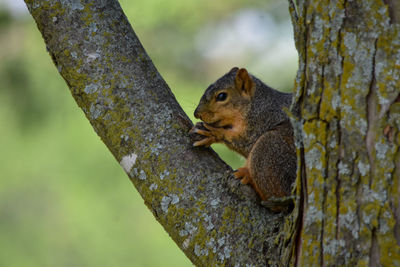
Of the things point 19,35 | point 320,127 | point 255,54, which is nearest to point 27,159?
point 19,35

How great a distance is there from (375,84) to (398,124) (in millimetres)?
134

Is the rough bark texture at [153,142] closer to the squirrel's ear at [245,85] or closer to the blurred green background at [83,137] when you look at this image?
the squirrel's ear at [245,85]

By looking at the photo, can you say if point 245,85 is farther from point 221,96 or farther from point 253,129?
point 253,129

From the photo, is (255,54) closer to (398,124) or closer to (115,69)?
(115,69)

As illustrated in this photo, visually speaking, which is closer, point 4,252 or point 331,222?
point 331,222

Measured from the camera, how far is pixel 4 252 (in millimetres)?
6898

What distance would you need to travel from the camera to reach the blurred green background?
5977mm

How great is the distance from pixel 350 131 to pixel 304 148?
164 mm

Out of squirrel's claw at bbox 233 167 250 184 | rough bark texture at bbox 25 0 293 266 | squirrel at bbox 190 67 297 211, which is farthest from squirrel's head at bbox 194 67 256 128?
rough bark texture at bbox 25 0 293 266

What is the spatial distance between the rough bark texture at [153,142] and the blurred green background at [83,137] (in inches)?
128

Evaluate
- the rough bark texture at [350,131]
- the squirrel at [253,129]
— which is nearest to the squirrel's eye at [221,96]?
the squirrel at [253,129]

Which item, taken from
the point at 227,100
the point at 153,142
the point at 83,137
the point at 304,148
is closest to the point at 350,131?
the point at 304,148

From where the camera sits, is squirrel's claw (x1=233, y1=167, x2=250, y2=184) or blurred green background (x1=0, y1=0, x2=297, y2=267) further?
blurred green background (x1=0, y1=0, x2=297, y2=267)

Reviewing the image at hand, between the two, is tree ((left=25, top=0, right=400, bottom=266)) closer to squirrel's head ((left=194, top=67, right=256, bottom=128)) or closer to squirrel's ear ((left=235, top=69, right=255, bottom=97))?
squirrel's head ((left=194, top=67, right=256, bottom=128))
